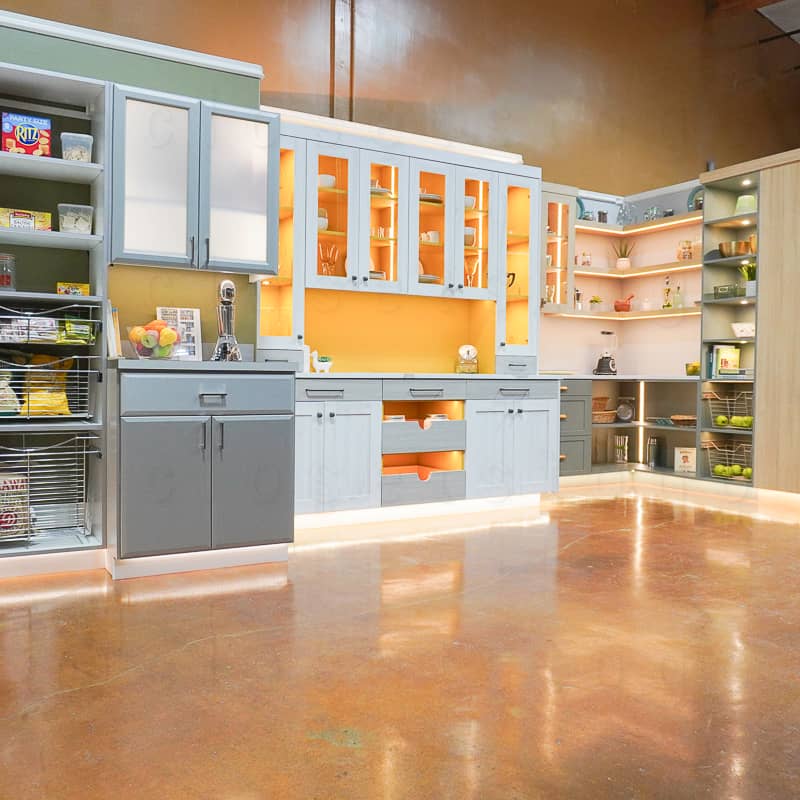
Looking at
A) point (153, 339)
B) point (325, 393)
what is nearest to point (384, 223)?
point (325, 393)

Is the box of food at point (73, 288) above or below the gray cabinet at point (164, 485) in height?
above

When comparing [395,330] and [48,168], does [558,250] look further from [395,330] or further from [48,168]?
[48,168]

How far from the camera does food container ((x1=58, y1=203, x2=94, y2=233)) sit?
11.7ft

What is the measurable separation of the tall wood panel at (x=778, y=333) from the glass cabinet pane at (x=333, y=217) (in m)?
3.19

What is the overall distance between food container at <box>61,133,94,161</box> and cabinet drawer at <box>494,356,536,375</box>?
307cm

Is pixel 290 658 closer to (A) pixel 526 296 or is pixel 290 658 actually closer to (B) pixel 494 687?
(B) pixel 494 687

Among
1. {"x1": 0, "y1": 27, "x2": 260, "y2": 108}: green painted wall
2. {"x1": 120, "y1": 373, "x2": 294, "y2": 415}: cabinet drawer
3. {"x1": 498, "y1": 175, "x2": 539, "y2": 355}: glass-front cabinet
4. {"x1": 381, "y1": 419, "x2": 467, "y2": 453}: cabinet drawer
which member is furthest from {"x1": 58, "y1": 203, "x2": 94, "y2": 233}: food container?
{"x1": 498, "y1": 175, "x2": 539, "y2": 355}: glass-front cabinet

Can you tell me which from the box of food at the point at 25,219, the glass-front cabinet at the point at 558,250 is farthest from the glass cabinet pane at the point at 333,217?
the glass-front cabinet at the point at 558,250

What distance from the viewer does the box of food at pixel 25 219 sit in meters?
3.47

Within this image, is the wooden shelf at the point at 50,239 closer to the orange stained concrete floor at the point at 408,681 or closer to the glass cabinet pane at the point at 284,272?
the glass cabinet pane at the point at 284,272

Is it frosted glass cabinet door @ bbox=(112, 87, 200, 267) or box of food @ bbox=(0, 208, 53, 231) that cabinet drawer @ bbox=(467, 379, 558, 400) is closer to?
frosted glass cabinet door @ bbox=(112, 87, 200, 267)

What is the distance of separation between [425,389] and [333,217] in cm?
121

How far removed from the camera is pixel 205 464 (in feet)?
11.7

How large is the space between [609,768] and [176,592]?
6.68 ft
